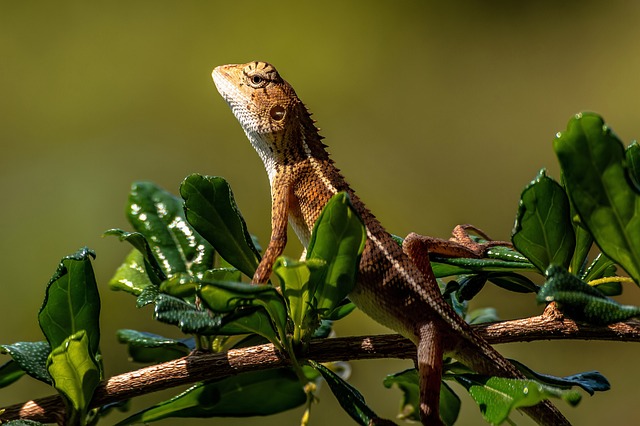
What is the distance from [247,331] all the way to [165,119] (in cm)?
342

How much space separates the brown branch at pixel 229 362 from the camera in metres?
1.26

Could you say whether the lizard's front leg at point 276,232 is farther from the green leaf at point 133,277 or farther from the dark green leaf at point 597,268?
the dark green leaf at point 597,268

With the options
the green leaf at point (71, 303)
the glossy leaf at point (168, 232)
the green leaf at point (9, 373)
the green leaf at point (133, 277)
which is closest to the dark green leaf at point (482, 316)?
the glossy leaf at point (168, 232)

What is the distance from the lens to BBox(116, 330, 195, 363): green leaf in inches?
55.2

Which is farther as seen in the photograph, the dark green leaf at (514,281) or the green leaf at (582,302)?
the dark green leaf at (514,281)

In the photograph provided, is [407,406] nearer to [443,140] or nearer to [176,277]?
[176,277]

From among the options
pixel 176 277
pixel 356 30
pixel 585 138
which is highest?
pixel 356 30

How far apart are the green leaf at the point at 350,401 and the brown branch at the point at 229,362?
0.03 m

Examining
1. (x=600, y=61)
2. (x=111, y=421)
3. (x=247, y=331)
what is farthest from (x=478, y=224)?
(x=247, y=331)

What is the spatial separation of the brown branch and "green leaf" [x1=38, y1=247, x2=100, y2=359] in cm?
9

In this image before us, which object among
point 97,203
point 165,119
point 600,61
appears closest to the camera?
point 97,203

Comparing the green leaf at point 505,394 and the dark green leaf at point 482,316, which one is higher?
the green leaf at point 505,394

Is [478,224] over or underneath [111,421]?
over

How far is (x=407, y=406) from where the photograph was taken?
5.26 feet
